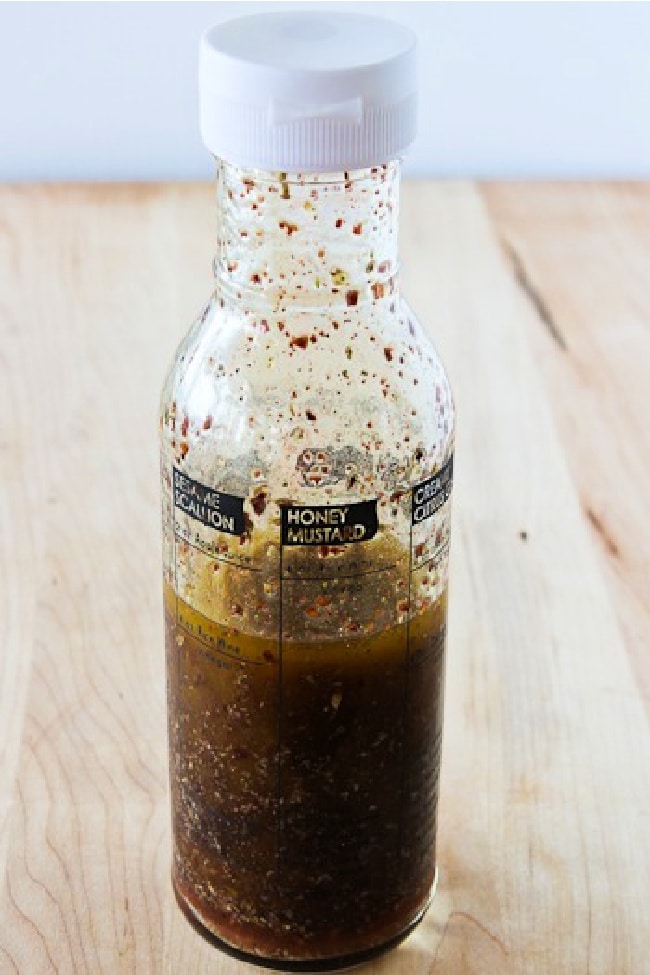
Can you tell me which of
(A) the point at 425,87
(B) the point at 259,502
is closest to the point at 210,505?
(B) the point at 259,502

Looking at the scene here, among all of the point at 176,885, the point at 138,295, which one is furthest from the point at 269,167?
the point at 138,295

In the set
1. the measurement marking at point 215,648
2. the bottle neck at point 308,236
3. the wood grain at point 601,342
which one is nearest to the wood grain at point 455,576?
the wood grain at point 601,342

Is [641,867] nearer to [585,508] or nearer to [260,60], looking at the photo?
[585,508]

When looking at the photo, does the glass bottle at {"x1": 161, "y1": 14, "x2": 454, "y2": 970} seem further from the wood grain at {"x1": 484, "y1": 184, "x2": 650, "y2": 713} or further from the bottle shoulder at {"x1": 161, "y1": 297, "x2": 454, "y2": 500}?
the wood grain at {"x1": 484, "y1": 184, "x2": 650, "y2": 713}

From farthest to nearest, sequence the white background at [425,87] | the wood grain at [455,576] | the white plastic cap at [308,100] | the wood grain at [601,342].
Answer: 1. the white background at [425,87]
2. the wood grain at [601,342]
3. the wood grain at [455,576]
4. the white plastic cap at [308,100]

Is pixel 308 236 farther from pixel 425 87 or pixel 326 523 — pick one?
pixel 425 87

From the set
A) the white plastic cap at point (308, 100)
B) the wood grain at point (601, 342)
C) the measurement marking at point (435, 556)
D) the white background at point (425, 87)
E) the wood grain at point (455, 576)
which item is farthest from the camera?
the white background at point (425, 87)

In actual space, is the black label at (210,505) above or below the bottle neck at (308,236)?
below

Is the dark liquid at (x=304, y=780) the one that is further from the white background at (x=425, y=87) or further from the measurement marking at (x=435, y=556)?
the white background at (x=425, y=87)

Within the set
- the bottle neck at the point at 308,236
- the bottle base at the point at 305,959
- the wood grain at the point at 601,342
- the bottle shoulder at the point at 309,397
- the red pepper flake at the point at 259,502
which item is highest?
the bottle neck at the point at 308,236
